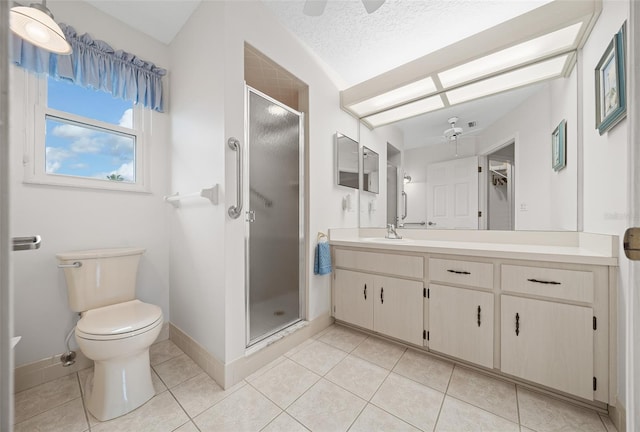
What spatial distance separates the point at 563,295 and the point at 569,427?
620mm

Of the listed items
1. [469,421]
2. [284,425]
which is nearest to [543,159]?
[469,421]

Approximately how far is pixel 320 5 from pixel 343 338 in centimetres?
232

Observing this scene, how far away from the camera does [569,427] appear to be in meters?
1.17

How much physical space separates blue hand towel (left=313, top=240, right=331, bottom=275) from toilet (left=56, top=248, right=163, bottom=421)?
1.15 meters

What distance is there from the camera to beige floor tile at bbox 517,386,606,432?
46.1 inches

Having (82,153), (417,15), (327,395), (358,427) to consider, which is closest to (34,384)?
(82,153)

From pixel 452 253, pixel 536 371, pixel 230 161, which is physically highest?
pixel 230 161

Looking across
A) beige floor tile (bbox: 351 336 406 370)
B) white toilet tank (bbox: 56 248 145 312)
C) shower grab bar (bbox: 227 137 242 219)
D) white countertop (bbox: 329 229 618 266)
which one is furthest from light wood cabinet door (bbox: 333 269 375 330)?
white toilet tank (bbox: 56 248 145 312)

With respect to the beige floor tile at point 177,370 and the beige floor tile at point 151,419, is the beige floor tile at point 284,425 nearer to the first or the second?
the beige floor tile at point 151,419

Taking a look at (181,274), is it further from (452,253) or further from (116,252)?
(452,253)

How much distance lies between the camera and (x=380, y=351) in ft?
6.00

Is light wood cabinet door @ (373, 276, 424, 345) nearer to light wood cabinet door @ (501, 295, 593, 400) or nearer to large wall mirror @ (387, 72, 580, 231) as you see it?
light wood cabinet door @ (501, 295, 593, 400)

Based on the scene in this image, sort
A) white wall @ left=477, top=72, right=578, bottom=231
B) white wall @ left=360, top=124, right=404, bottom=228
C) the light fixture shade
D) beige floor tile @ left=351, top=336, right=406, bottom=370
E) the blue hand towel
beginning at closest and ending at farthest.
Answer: the light fixture shade → white wall @ left=477, top=72, right=578, bottom=231 → beige floor tile @ left=351, top=336, right=406, bottom=370 → the blue hand towel → white wall @ left=360, top=124, right=404, bottom=228

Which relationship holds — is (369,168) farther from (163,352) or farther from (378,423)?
(163,352)
